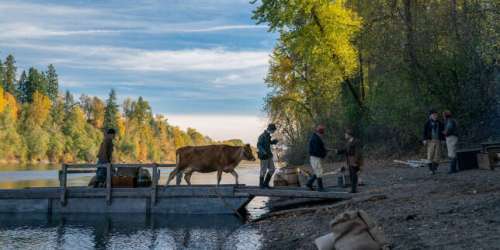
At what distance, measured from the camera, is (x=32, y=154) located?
112 meters

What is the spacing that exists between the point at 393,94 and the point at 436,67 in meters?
3.16

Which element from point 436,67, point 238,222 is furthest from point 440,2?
point 238,222

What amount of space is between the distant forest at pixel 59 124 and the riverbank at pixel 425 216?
9152 cm

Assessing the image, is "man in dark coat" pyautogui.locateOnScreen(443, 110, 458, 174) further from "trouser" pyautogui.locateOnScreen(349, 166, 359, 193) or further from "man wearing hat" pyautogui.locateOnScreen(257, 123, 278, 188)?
"man wearing hat" pyautogui.locateOnScreen(257, 123, 278, 188)

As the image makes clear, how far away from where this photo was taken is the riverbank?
8.76 m

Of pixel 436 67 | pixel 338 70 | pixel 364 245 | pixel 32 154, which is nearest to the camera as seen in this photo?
pixel 364 245

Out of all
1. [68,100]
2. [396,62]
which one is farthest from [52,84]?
[396,62]

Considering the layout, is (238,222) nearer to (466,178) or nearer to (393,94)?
(466,178)

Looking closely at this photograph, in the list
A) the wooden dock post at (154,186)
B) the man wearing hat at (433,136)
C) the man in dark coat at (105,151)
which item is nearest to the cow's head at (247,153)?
the wooden dock post at (154,186)

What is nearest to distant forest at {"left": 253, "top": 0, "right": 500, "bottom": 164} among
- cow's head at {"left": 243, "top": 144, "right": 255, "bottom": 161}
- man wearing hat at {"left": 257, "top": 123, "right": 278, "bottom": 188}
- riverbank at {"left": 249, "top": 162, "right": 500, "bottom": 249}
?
riverbank at {"left": 249, "top": 162, "right": 500, "bottom": 249}

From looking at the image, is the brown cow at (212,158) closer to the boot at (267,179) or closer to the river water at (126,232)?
the boot at (267,179)

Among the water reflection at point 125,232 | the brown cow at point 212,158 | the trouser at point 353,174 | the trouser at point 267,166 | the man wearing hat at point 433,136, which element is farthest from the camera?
the brown cow at point 212,158

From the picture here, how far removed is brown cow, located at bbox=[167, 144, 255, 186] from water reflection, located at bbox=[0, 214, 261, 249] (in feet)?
6.41

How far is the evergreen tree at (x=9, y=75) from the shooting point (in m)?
149
